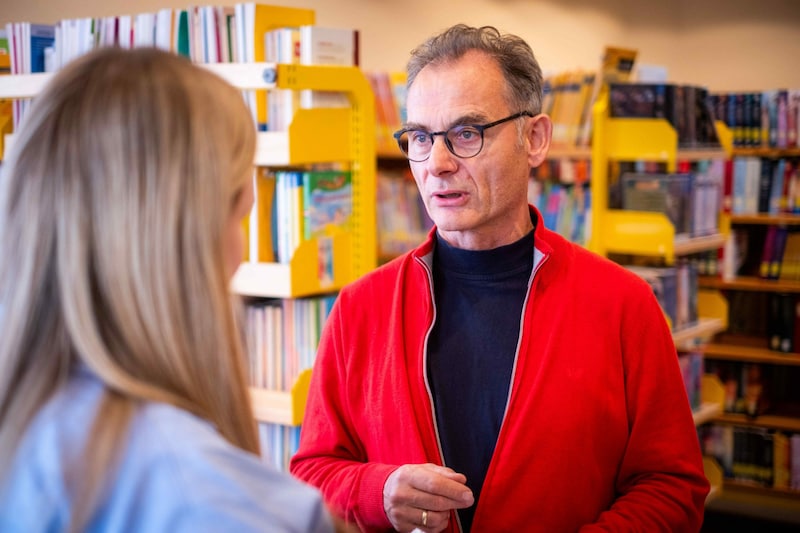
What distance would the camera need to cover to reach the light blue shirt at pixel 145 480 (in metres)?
0.84

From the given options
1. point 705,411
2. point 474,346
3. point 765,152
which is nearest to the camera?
point 474,346

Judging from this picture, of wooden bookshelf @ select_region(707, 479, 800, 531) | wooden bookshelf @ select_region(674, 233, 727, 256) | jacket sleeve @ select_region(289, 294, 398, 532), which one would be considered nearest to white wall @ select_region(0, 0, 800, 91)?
wooden bookshelf @ select_region(674, 233, 727, 256)

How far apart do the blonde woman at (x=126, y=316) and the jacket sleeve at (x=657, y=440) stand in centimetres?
91

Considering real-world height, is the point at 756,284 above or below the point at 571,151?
below

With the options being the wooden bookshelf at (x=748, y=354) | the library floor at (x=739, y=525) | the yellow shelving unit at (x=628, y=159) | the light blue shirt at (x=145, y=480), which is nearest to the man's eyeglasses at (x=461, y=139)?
the light blue shirt at (x=145, y=480)

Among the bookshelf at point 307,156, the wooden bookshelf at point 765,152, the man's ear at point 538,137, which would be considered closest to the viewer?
the man's ear at point 538,137

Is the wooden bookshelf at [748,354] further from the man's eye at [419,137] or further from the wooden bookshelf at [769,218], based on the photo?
the man's eye at [419,137]

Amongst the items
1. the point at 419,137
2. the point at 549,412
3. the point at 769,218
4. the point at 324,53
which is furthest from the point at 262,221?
the point at 769,218

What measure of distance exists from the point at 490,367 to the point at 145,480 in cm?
98

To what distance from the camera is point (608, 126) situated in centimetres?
405

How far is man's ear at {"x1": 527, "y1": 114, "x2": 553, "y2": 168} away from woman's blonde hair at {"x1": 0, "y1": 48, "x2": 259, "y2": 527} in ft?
3.43

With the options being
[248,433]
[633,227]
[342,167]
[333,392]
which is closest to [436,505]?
[333,392]

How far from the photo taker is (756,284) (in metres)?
6.22

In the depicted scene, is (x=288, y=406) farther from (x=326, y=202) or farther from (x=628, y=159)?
(x=628, y=159)
